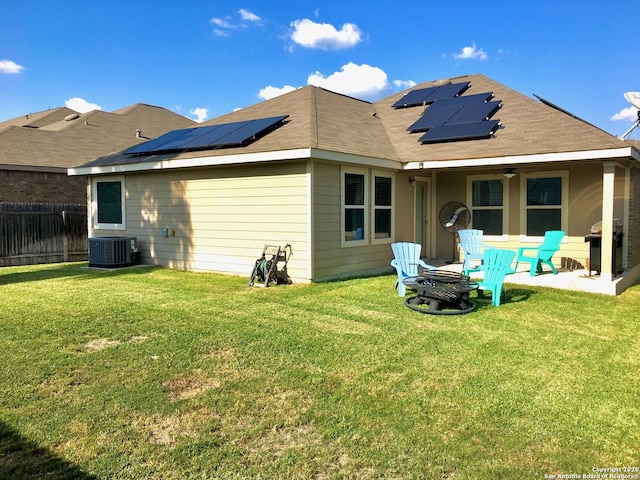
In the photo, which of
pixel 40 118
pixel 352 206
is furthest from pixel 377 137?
pixel 40 118

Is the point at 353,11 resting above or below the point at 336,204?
above

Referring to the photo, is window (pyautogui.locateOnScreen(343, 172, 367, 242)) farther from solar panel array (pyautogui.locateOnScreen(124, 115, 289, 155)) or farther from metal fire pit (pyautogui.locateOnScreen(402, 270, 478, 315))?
metal fire pit (pyautogui.locateOnScreen(402, 270, 478, 315))

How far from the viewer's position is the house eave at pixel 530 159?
7.94 m

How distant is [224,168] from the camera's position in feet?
31.6

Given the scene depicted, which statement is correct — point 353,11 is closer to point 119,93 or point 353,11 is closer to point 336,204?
point 336,204

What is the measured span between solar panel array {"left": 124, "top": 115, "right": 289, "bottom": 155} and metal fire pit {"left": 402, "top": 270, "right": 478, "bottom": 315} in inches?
184

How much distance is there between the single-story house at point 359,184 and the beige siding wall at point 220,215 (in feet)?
0.09

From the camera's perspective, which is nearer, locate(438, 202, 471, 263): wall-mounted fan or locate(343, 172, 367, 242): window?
locate(343, 172, 367, 242): window

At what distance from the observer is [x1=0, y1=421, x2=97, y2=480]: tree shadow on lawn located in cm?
254

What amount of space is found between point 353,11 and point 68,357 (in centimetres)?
1465

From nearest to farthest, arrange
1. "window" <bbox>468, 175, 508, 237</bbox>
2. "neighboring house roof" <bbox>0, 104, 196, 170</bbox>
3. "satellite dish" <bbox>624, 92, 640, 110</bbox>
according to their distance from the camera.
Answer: "window" <bbox>468, 175, 508, 237</bbox>, "neighboring house roof" <bbox>0, 104, 196, 170</bbox>, "satellite dish" <bbox>624, 92, 640, 110</bbox>

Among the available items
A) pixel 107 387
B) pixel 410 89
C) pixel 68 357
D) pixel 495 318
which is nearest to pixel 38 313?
pixel 68 357

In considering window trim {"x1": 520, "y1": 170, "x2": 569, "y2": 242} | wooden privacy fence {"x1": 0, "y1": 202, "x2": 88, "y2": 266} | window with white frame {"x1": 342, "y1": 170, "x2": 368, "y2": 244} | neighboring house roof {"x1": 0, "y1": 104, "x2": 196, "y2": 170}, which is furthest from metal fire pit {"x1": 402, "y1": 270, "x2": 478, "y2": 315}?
neighboring house roof {"x1": 0, "y1": 104, "x2": 196, "y2": 170}

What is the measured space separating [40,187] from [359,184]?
1100 centimetres
